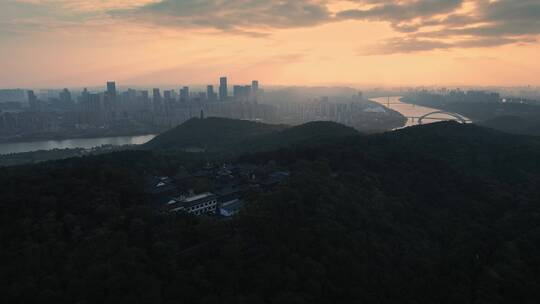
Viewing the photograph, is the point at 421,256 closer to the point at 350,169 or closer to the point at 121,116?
the point at 350,169

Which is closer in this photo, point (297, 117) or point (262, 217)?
point (262, 217)

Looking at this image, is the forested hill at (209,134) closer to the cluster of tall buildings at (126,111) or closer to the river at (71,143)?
the river at (71,143)

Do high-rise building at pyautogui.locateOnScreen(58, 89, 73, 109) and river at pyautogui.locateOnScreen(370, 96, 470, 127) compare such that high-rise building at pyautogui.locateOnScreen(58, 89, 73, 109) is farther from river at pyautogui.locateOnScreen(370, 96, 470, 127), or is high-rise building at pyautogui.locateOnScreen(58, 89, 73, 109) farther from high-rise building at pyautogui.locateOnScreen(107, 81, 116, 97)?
river at pyautogui.locateOnScreen(370, 96, 470, 127)

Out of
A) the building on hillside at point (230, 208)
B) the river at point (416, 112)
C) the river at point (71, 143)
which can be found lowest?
the river at point (71, 143)

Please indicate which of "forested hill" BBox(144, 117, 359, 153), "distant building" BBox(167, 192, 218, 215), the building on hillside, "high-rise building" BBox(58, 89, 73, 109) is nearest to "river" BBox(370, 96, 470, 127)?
"forested hill" BBox(144, 117, 359, 153)

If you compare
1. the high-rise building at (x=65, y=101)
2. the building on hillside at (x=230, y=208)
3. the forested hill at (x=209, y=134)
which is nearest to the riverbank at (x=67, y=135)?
the forested hill at (x=209, y=134)

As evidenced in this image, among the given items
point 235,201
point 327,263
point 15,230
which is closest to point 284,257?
point 327,263
